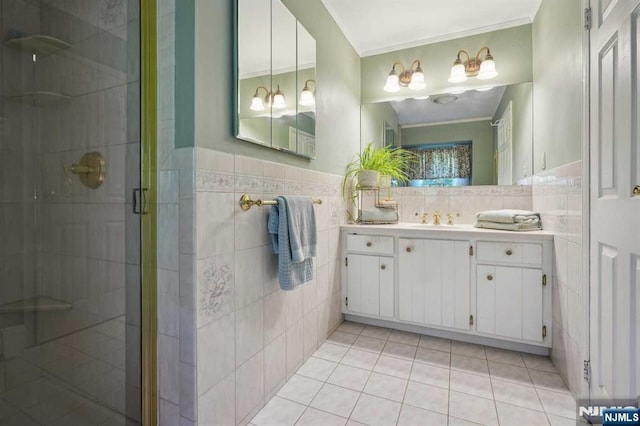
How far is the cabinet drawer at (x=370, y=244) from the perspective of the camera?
231cm

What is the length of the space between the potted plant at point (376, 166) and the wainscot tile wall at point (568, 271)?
1.09 m

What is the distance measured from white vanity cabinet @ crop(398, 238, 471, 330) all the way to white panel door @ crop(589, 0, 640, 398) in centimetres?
77

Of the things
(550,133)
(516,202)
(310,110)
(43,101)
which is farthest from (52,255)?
(516,202)

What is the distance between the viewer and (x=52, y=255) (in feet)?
4.26

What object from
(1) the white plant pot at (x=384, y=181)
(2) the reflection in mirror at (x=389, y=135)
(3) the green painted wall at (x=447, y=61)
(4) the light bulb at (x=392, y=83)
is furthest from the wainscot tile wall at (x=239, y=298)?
(3) the green painted wall at (x=447, y=61)

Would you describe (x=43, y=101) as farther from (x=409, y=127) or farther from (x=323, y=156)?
(x=409, y=127)

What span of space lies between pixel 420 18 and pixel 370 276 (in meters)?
2.05

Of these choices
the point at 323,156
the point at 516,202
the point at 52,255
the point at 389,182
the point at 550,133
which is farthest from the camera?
the point at 389,182

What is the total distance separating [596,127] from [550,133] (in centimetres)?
69

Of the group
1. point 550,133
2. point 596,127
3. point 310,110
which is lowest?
point 596,127

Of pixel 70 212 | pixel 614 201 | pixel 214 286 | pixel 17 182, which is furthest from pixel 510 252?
pixel 17 182

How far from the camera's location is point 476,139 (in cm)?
261

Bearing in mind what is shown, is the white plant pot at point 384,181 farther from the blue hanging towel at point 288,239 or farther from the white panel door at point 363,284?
the blue hanging towel at point 288,239

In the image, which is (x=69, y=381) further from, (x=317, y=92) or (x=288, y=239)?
(x=317, y=92)
